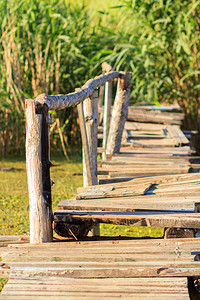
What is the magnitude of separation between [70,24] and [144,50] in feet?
3.73

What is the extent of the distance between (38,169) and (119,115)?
7.95 ft

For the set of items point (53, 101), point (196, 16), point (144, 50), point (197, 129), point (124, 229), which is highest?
point (196, 16)

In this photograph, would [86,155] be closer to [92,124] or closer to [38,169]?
[92,124]

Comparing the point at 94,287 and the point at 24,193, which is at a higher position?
the point at 94,287

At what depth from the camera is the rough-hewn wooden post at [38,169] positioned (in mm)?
2234

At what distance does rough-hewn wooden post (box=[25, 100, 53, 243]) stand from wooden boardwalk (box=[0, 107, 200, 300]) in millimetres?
99

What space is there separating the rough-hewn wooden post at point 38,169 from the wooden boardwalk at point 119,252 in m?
0.10

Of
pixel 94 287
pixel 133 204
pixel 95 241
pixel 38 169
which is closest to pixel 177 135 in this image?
pixel 133 204

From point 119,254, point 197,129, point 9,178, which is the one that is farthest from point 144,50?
point 119,254

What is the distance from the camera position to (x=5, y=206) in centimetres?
466

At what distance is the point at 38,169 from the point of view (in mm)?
2270

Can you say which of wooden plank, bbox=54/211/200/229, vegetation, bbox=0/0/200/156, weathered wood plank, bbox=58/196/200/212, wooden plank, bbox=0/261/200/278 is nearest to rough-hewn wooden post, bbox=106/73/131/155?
vegetation, bbox=0/0/200/156

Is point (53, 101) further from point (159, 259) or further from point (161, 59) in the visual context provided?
point (161, 59)

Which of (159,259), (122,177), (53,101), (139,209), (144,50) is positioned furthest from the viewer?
(144,50)
